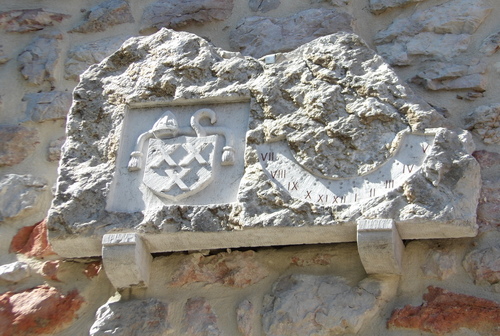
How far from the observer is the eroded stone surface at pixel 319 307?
3.06m

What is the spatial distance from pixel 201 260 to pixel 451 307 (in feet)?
3.02

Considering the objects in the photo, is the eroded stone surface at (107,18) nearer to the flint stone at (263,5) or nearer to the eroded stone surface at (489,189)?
the flint stone at (263,5)

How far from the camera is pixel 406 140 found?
3.15m

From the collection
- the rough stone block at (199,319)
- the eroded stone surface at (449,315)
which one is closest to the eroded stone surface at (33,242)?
the rough stone block at (199,319)

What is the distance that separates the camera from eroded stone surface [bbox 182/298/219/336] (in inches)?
125

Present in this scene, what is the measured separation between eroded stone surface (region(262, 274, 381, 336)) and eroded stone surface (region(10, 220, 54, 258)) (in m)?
0.95

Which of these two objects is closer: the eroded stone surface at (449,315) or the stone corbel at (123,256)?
the eroded stone surface at (449,315)

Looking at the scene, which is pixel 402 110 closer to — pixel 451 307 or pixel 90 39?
pixel 451 307

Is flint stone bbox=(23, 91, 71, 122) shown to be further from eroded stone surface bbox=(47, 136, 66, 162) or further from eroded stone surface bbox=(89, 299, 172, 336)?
eroded stone surface bbox=(89, 299, 172, 336)

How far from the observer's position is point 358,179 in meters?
3.13

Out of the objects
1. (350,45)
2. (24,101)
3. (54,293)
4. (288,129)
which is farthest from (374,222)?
(24,101)

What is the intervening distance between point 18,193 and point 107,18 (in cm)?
100

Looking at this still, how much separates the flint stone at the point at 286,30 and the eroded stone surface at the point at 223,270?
101 centimetres

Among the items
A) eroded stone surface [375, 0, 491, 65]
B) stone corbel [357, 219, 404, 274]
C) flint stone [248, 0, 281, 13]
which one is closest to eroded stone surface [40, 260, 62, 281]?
stone corbel [357, 219, 404, 274]
